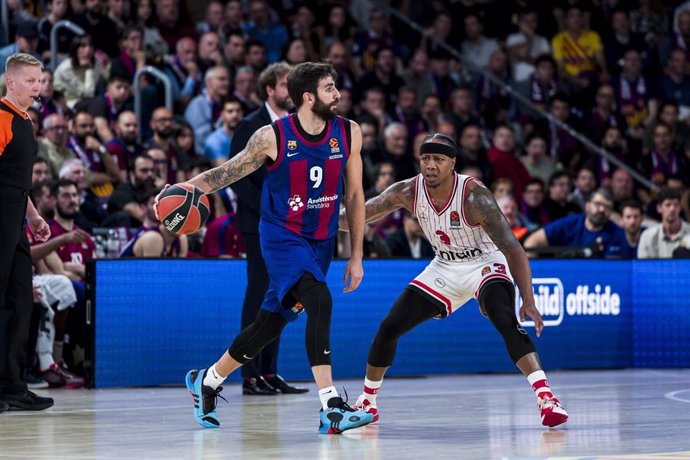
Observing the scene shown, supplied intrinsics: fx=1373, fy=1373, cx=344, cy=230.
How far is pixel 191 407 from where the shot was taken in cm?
1052

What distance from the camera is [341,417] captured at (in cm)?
825

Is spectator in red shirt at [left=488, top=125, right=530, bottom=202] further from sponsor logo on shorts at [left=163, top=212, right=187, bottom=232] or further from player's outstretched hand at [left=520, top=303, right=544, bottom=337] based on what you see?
sponsor logo on shorts at [left=163, top=212, right=187, bottom=232]

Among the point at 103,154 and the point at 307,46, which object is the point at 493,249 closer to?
the point at 103,154

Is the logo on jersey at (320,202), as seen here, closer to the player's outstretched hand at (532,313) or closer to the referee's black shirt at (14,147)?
the player's outstretched hand at (532,313)

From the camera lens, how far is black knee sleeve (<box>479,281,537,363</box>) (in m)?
8.89

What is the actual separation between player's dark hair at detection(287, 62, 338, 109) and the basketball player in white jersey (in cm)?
89

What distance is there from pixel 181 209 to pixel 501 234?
214cm

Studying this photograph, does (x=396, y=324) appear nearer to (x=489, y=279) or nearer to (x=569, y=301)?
(x=489, y=279)

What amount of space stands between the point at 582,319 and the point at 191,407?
17.6ft

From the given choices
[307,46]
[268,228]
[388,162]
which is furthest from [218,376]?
[307,46]

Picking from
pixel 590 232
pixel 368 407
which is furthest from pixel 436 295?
pixel 590 232

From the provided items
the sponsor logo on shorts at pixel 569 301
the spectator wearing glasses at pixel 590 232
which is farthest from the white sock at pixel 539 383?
the spectator wearing glasses at pixel 590 232

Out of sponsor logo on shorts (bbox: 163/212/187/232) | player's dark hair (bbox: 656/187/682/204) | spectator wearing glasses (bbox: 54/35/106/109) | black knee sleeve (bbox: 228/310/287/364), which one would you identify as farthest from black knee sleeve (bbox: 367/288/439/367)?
spectator wearing glasses (bbox: 54/35/106/109)

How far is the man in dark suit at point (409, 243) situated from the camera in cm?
1513
